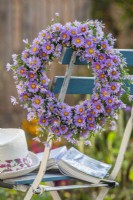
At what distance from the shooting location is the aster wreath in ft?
12.3

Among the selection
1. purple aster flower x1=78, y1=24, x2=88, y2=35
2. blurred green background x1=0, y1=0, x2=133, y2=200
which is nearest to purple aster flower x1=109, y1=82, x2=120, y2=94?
purple aster flower x1=78, y1=24, x2=88, y2=35

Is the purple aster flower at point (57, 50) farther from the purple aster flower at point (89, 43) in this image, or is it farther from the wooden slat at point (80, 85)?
the wooden slat at point (80, 85)

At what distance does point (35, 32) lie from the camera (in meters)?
8.99

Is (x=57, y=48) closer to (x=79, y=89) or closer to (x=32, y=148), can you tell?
(x=79, y=89)

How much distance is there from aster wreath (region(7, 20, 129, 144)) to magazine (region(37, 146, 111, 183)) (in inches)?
8.1

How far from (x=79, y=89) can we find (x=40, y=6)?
512 centimetres

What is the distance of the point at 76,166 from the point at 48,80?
1.54 feet

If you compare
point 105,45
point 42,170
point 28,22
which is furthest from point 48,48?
point 28,22

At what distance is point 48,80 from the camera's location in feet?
12.4

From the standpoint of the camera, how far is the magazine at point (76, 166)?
13.1 ft

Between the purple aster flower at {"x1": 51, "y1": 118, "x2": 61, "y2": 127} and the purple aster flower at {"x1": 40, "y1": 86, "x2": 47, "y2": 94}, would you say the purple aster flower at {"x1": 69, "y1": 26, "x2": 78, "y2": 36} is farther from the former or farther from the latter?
the purple aster flower at {"x1": 51, "y1": 118, "x2": 61, "y2": 127}

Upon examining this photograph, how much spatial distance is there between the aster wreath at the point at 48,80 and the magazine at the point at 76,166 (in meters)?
0.21

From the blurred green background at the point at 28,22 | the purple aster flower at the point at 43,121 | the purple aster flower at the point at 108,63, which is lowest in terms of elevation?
the purple aster flower at the point at 43,121

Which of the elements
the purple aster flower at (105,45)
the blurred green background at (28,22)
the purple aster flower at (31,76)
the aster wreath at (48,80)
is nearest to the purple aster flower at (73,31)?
the aster wreath at (48,80)
